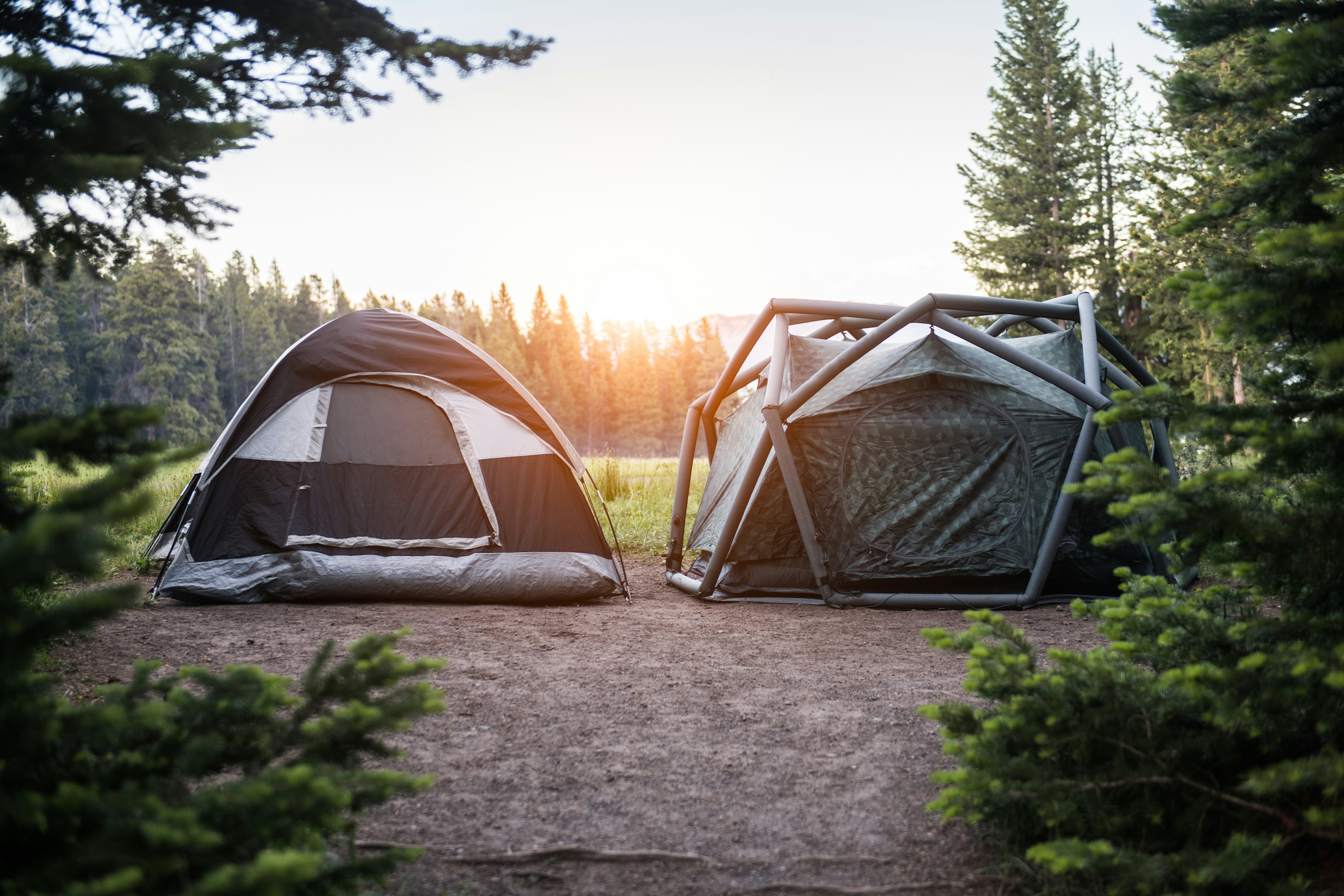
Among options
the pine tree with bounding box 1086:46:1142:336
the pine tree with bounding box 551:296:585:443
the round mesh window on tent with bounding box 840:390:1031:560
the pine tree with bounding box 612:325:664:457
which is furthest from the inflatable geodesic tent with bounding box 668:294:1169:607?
the pine tree with bounding box 612:325:664:457

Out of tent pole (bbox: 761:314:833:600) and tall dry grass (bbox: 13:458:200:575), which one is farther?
tent pole (bbox: 761:314:833:600)

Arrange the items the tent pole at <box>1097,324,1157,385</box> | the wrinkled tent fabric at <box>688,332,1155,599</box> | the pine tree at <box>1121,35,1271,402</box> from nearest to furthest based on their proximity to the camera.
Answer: the wrinkled tent fabric at <box>688,332,1155,599</box> → the tent pole at <box>1097,324,1157,385</box> → the pine tree at <box>1121,35,1271,402</box>

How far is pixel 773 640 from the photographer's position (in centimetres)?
527

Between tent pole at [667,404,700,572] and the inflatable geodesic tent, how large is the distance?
4.06ft

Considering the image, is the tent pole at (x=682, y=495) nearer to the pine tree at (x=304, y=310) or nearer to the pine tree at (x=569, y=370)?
the pine tree at (x=569, y=370)

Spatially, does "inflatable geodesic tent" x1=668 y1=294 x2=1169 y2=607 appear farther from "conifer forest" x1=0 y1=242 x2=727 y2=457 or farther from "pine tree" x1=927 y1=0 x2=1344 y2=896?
"conifer forest" x1=0 y1=242 x2=727 y2=457

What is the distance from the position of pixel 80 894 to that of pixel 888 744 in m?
2.94

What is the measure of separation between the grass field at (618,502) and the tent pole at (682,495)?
1091 mm

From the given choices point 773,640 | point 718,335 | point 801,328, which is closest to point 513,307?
point 718,335

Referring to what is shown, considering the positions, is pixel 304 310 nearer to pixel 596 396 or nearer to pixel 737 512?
pixel 596 396

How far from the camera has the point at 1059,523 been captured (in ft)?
19.6

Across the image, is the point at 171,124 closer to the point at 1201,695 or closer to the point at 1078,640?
the point at 1201,695

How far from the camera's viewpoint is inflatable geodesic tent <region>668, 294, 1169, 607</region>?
20.5ft

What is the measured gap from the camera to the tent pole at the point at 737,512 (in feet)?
20.5
